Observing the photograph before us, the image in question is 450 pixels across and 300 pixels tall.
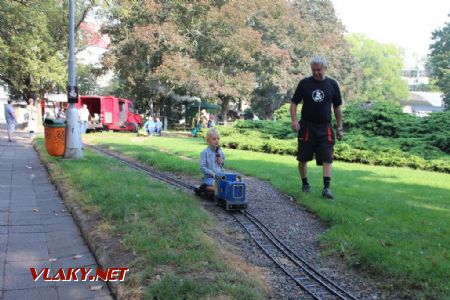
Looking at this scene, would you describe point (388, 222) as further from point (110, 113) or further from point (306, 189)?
point (110, 113)

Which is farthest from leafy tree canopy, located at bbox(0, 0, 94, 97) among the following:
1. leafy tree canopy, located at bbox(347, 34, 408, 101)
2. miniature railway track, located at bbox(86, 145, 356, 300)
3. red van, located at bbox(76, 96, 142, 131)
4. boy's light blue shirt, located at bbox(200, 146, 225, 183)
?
leafy tree canopy, located at bbox(347, 34, 408, 101)

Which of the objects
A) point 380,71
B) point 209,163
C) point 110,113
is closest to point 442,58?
point 380,71

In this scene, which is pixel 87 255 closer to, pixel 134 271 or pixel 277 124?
pixel 134 271

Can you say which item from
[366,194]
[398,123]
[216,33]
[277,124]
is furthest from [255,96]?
[366,194]

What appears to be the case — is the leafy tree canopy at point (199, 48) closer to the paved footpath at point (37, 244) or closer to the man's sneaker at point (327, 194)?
the paved footpath at point (37, 244)

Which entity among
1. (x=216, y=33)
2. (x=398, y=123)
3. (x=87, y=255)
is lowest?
(x=87, y=255)

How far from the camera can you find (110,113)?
112 ft

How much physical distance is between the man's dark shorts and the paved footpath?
3676 mm

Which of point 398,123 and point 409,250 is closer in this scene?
point 409,250

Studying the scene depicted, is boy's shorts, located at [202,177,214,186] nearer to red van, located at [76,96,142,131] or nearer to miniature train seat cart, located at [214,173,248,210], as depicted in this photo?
miniature train seat cart, located at [214,173,248,210]

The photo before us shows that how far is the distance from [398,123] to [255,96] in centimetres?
3080

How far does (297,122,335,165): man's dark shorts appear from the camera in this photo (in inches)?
291

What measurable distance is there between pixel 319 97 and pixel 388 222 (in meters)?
2.31

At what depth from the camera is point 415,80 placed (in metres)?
142
